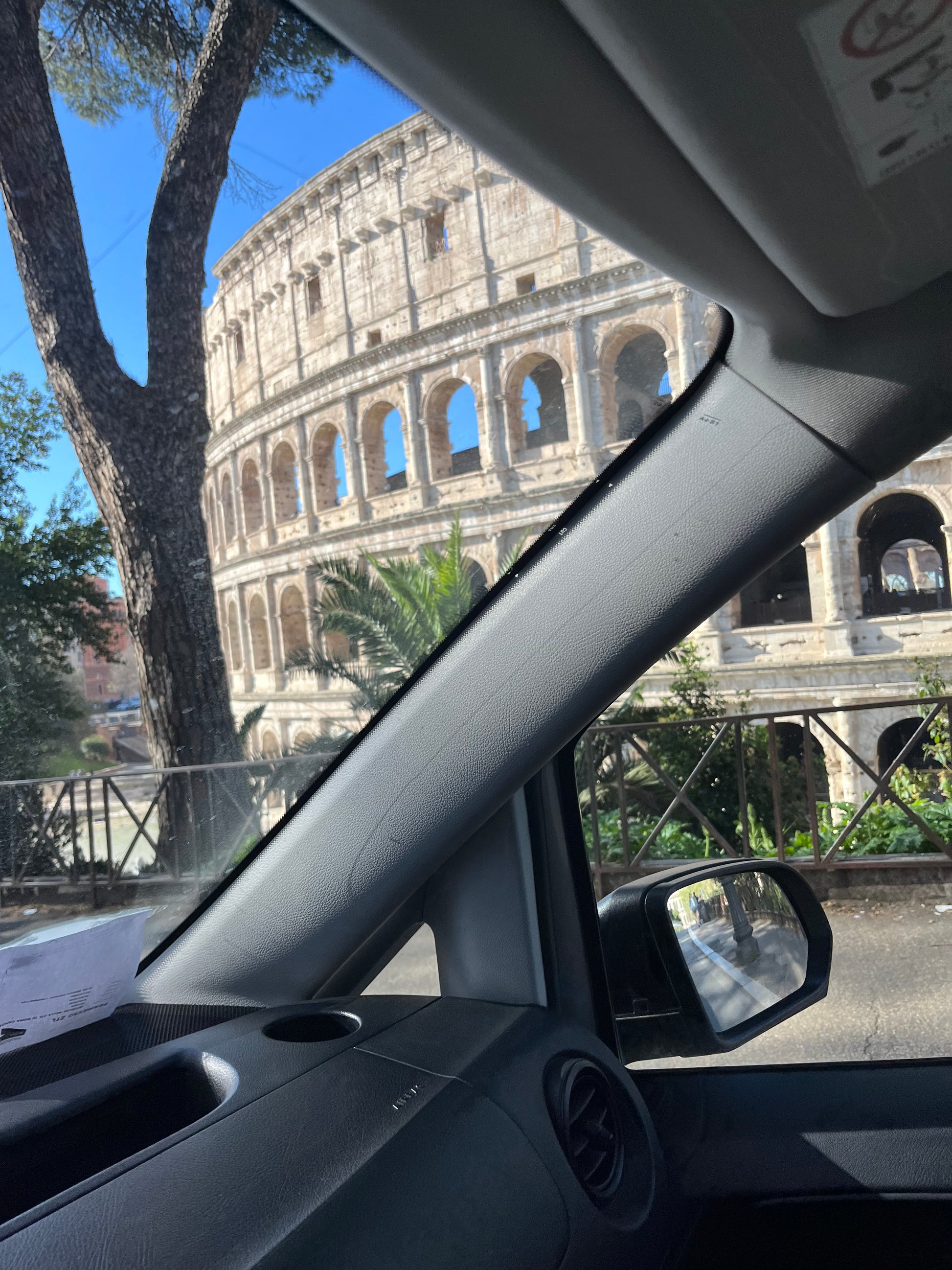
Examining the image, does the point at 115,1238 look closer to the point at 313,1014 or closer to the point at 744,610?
the point at 313,1014

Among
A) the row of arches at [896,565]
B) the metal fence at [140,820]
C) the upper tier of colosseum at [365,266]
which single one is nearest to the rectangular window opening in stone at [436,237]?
the upper tier of colosseum at [365,266]

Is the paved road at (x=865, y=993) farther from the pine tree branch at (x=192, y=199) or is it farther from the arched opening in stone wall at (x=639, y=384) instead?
the arched opening in stone wall at (x=639, y=384)

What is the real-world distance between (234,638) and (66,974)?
47 centimetres

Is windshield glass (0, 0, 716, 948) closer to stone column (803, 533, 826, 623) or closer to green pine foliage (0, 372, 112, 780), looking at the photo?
green pine foliage (0, 372, 112, 780)

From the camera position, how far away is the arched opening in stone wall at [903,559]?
118 inches

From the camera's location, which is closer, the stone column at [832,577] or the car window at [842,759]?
the stone column at [832,577]

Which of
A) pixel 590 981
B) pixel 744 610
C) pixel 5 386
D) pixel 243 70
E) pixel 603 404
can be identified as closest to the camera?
pixel 243 70

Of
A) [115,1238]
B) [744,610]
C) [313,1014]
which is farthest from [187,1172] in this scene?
[744,610]

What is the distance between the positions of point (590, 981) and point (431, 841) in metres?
0.40

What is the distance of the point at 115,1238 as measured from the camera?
0.72 m

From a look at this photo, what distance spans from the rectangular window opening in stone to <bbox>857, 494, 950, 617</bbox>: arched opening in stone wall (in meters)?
2.16

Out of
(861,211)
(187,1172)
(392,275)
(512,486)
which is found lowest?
(187,1172)

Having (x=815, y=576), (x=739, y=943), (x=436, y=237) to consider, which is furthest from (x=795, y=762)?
(x=436, y=237)

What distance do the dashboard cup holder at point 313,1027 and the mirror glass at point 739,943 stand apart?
1.74 feet
